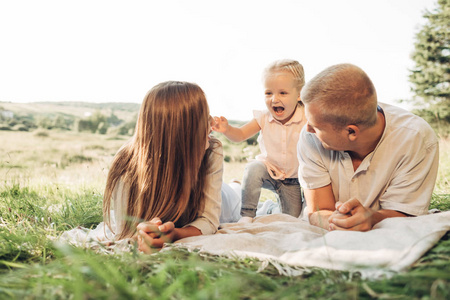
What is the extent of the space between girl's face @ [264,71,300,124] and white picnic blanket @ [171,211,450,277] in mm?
1429

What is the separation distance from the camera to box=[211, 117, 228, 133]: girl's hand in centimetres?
350

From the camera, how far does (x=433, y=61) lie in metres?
20.0

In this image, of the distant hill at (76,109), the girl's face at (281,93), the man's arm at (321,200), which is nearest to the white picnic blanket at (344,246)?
the man's arm at (321,200)

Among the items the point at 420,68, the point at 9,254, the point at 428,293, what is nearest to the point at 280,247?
the point at 428,293

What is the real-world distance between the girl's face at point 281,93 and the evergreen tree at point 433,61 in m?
18.2

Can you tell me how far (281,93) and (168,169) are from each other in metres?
1.53

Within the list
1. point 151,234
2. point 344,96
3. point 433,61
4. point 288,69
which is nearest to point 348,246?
point 344,96

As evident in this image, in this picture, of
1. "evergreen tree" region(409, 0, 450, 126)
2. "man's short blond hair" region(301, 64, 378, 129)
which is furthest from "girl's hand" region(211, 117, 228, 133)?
"evergreen tree" region(409, 0, 450, 126)

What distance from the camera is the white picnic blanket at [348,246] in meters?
1.72

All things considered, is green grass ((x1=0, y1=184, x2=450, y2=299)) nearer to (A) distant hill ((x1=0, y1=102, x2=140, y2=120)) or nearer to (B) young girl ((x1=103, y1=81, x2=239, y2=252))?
(B) young girl ((x1=103, y1=81, x2=239, y2=252))

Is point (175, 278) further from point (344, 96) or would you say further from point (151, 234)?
point (344, 96)

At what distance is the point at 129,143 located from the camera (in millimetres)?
2627

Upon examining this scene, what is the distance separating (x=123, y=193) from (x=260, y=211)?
1893mm

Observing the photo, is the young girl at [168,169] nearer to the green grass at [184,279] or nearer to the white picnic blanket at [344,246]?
the white picnic blanket at [344,246]
